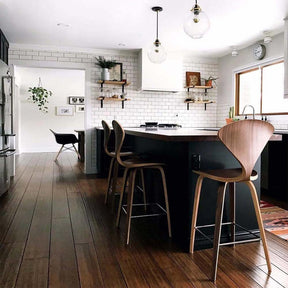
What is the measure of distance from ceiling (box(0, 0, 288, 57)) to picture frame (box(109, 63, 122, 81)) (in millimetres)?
389

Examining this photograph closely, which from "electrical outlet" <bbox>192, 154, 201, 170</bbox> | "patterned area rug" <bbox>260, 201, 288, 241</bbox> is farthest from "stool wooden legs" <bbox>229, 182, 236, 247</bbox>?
"patterned area rug" <bbox>260, 201, 288, 241</bbox>

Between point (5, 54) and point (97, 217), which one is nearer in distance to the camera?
point (97, 217)

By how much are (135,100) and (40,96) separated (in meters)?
4.65

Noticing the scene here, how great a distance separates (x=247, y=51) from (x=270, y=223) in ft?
11.5

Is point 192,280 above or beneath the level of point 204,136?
beneath

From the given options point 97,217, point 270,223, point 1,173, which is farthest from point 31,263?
point 270,223

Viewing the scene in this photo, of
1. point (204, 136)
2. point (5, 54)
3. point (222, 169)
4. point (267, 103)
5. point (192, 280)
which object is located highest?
point (5, 54)

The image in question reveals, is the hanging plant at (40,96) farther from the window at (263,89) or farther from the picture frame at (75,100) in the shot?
the window at (263,89)

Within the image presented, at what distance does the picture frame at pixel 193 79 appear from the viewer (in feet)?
19.7

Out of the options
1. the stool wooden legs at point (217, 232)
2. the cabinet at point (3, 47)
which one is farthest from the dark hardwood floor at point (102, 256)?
the cabinet at point (3, 47)

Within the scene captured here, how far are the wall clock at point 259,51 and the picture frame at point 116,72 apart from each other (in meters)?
2.43

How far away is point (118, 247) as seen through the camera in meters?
2.23

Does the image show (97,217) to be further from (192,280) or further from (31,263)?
(192,280)

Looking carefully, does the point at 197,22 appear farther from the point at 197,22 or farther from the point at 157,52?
the point at 157,52
